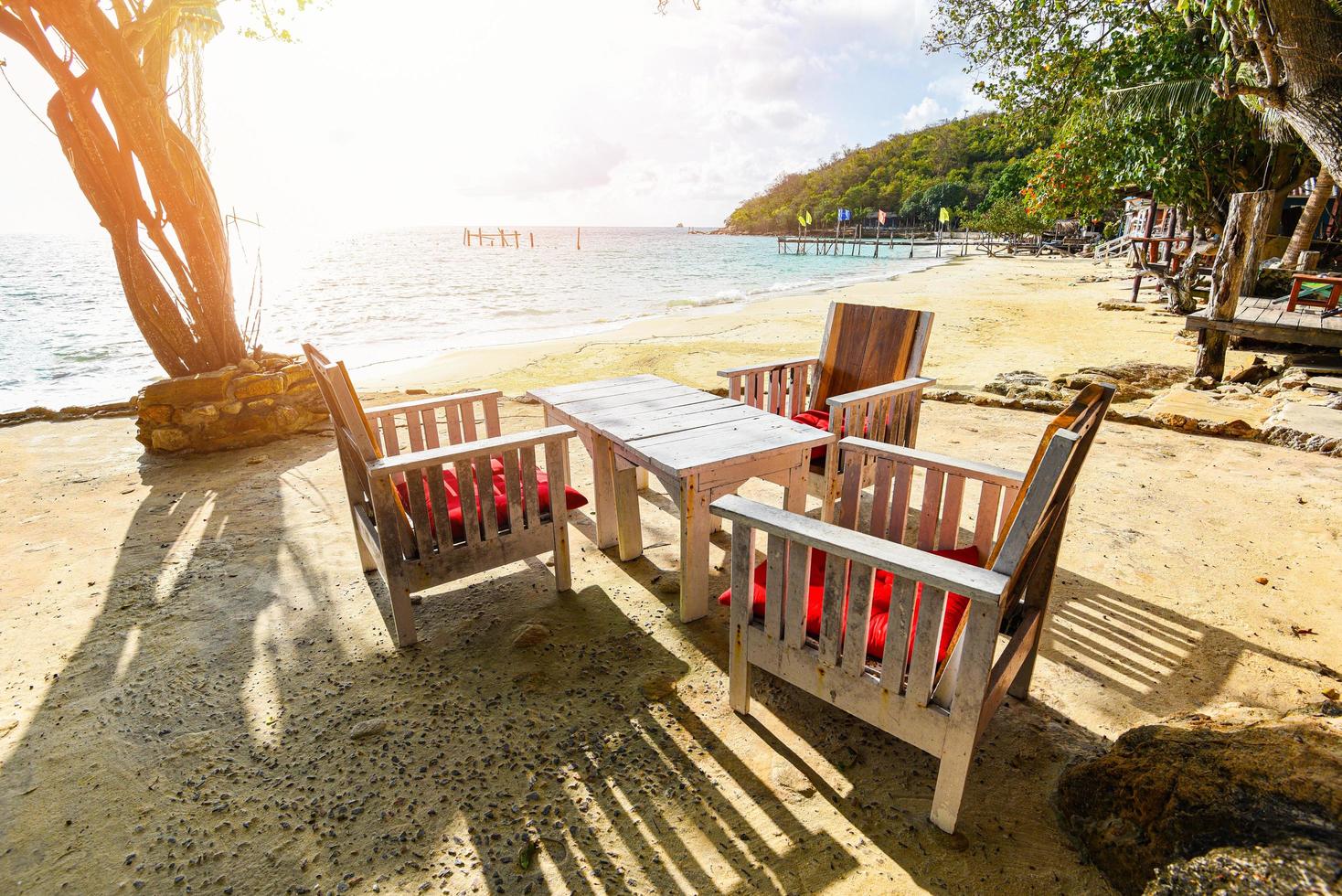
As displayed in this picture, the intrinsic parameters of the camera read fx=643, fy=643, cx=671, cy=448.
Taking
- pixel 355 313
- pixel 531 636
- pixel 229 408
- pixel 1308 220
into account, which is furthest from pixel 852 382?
pixel 355 313

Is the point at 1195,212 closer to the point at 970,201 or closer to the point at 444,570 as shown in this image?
the point at 444,570

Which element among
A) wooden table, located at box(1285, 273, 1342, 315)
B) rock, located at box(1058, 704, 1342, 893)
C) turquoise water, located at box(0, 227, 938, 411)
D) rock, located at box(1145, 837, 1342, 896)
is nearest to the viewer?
rock, located at box(1145, 837, 1342, 896)

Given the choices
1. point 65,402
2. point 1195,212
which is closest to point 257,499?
point 65,402

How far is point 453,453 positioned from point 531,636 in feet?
2.87

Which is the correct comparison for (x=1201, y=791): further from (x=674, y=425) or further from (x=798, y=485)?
(x=674, y=425)

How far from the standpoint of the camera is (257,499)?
4496 millimetres

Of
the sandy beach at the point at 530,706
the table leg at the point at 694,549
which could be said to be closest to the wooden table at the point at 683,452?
the table leg at the point at 694,549

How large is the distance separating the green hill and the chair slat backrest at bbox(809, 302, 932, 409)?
216 feet

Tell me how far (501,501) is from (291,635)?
3.59ft

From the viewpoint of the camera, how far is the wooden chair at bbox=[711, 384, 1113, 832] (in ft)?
5.36

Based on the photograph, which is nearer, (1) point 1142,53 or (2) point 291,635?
(2) point 291,635

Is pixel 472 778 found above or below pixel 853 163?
below

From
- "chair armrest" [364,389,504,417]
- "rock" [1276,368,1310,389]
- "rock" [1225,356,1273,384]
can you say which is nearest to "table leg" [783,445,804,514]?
"chair armrest" [364,389,504,417]

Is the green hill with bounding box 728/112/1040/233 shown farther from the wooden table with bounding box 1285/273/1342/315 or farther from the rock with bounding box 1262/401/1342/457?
the rock with bounding box 1262/401/1342/457
